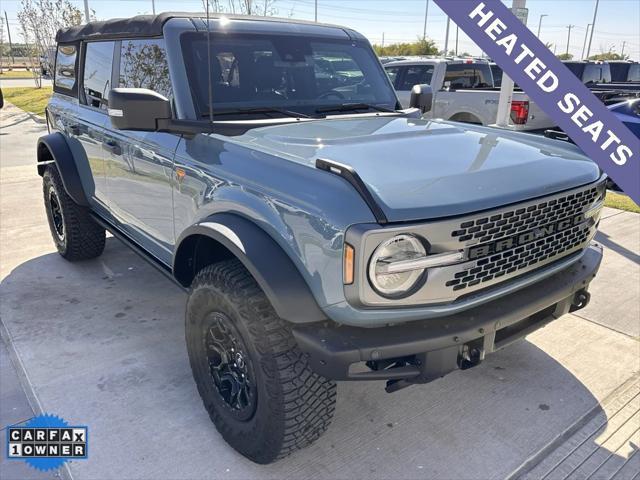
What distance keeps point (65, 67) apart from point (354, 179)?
12.5 feet

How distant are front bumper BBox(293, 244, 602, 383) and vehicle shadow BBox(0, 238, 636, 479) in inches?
26.2

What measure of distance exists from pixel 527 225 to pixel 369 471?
1309 mm

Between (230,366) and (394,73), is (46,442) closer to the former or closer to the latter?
(230,366)

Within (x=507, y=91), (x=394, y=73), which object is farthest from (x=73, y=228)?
Answer: (x=394, y=73)

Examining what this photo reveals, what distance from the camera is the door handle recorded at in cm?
355

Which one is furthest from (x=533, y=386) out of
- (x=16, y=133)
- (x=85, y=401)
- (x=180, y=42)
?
(x=16, y=133)

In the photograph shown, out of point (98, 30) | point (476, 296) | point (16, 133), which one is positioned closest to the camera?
point (476, 296)

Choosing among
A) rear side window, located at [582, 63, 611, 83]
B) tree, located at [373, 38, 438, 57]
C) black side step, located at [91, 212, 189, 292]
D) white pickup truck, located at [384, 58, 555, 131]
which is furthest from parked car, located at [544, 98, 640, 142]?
tree, located at [373, 38, 438, 57]

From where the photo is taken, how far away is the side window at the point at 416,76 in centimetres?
960

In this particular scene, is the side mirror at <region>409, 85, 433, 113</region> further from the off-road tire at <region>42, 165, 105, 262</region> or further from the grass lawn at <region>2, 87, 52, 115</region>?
the grass lawn at <region>2, 87, 52, 115</region>

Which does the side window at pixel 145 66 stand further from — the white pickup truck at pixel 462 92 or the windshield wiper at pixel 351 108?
the white pickup truck at pixel 462 92

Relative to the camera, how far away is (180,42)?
117 inches

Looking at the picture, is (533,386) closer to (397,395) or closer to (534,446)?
(534,446)

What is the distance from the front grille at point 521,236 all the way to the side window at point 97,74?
2.83 m
